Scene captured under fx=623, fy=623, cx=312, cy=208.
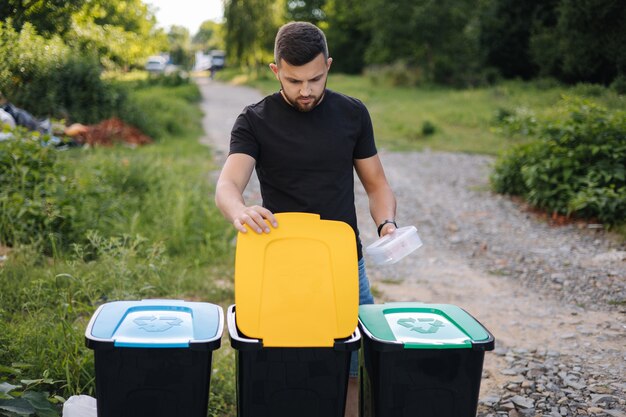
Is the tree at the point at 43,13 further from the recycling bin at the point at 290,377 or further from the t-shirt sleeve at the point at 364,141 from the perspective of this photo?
the recycling bin at the point at 290,377

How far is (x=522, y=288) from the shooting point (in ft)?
15.4

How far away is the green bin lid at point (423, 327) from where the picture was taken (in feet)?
6.30

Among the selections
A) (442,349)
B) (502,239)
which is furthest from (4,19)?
(502,239)

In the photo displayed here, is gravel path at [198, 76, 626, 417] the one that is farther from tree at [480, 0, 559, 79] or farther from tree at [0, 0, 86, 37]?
tree at [480, 0, 559, 79]

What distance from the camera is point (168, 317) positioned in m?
2.06

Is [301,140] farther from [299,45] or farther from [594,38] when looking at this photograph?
[594,38]

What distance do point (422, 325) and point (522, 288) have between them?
9.50 ft

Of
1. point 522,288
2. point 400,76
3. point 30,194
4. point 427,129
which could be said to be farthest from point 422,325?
point 400,76

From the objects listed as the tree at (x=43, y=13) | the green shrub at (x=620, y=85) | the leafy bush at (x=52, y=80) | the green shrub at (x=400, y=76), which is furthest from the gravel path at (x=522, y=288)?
the green shrub at (x=400, y=76)

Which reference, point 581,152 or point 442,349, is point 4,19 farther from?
point 581,152

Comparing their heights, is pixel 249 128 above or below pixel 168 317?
above

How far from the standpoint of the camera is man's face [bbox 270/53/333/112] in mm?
2145

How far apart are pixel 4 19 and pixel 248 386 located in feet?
11.6

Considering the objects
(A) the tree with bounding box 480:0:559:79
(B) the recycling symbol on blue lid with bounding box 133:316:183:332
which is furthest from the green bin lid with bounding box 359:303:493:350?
(A) the tree with bounding box 480:0:559:79
